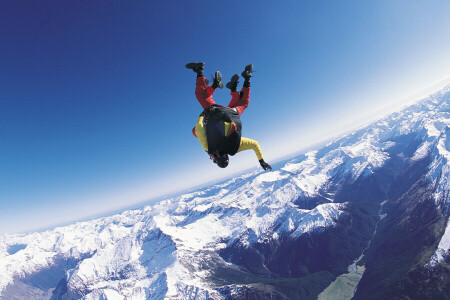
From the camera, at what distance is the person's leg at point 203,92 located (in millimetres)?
6695

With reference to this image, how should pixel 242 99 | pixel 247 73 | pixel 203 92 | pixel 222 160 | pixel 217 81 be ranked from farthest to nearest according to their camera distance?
pixel 242 99 → pixel 247 73 → pixel 203 92 → pixel 217 81 → pixel 222 160

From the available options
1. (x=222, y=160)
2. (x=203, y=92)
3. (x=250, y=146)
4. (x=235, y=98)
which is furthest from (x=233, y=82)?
(x=222, y=160)

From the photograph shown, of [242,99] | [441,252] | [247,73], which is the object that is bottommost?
[441,252]

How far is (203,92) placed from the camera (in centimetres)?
670

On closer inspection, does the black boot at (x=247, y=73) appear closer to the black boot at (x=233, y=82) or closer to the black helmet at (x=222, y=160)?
the black boot at (x=233, y=82)

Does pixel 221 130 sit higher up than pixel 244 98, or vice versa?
pixel 244 98

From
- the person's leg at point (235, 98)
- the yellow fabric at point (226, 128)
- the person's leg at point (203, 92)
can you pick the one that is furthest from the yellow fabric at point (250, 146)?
the person's leg at point (203, 92)

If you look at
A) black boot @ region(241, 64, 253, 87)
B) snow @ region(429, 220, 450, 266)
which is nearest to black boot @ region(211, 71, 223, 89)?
black boot @ region(241, 64, 253, 87)

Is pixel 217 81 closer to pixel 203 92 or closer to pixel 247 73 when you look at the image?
pixel 203 92

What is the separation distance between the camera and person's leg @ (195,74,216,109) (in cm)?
670

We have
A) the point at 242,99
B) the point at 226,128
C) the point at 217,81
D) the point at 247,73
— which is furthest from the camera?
the point at 242,99

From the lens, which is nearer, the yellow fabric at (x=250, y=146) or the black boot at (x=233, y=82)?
the yellow fabric at (x=250, y=146)

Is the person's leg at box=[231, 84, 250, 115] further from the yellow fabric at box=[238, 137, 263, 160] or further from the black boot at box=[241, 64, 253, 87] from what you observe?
the yellow fabric at box=[238, 137, 263, 160]

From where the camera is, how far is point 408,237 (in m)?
196
